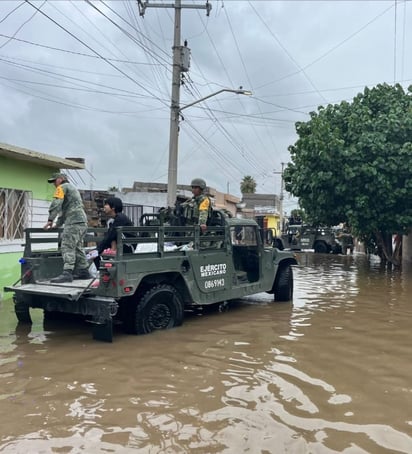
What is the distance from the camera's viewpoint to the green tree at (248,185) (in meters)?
74.1

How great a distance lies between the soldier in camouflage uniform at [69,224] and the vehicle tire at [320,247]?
2044cm

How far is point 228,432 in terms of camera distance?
3.69 metres

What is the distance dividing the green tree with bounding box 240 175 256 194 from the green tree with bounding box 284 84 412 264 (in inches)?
2297

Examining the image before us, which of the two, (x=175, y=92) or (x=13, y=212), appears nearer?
(x=13, y=212)

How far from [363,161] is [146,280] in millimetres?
9418

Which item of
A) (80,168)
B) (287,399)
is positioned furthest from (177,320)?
(80,168)

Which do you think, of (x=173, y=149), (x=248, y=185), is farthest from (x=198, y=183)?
(x=248, y=185)

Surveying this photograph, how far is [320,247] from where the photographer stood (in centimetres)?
2623

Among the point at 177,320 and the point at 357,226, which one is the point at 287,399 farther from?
the point at 357,226

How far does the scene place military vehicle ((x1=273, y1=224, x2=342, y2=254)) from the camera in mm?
25953

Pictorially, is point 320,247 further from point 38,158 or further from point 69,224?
point 69,224

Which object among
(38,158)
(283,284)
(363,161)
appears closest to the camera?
(283,284)

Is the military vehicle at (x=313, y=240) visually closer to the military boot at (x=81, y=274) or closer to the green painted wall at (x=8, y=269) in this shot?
the green painted wall at (x=8, y=269)

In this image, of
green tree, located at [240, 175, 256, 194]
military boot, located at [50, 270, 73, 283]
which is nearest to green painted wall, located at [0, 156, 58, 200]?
military boot, located at [50, 270, 73, 283]
